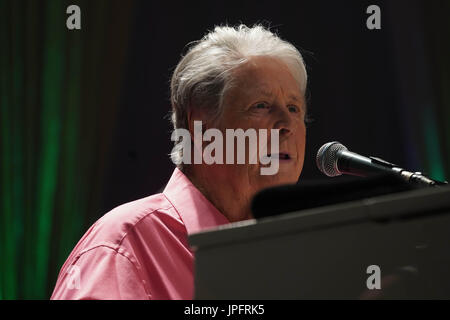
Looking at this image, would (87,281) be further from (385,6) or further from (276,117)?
(385,6)

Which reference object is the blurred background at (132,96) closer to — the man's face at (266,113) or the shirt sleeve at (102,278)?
the man's face at (266,113)

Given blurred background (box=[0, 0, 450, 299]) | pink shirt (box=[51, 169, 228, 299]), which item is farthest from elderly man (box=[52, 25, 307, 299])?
blurred background (box=[0, 0, 450, 299])

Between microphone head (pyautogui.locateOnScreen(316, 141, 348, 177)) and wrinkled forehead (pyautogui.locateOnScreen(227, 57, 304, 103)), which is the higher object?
wrinkled forehead (pyautogui.locateOnScreen(227, 57, 304, 103))

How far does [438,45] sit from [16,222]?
6.21 ft

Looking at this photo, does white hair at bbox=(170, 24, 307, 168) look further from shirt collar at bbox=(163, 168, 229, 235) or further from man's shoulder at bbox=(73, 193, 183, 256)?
man's shoulder at bbox=(73, 193, 183, 256)

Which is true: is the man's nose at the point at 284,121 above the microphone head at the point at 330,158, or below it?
above

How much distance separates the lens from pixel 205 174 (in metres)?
1.59

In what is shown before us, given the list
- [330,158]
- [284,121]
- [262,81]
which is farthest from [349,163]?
[262,81]

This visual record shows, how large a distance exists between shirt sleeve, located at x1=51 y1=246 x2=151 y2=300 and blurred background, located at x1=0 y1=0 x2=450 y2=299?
1.14 metres

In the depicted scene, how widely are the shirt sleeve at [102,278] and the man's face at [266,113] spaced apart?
0.43 metres

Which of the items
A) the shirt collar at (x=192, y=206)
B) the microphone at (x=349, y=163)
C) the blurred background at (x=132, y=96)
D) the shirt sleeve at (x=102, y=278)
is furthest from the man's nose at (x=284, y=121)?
the blurred background at (x=132, y=96)

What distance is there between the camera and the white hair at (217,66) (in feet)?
5.24

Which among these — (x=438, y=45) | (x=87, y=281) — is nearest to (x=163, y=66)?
(x=438, y=45)

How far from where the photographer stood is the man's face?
1493mm
